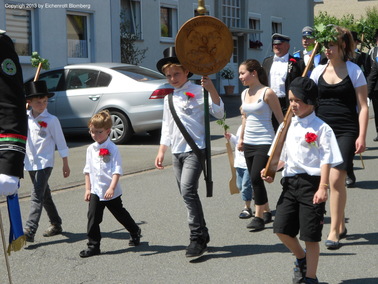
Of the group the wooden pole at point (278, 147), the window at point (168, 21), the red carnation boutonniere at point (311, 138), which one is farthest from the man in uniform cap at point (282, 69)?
the window at point (168, 21)

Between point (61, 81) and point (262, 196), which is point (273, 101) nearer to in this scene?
point (262, 196)

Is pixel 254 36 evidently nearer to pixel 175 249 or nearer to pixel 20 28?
pixel 20 28

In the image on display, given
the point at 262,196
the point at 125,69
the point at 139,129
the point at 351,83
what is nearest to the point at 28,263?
the point at 262,196

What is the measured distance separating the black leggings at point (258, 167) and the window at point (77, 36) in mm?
15030

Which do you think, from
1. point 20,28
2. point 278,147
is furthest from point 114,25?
point 278,147

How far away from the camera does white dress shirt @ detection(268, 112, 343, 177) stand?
516 centimetres

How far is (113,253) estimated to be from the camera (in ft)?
21.1

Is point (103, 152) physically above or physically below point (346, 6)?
below

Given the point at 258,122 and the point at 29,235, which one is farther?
the point at 258,122

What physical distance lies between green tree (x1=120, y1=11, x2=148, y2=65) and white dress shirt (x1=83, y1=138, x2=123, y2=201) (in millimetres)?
17522

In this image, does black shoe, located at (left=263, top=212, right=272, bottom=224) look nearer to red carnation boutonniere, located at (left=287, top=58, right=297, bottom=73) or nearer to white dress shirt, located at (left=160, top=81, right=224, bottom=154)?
white dress shirt, located at (left=160, top=81, right=224, bottom=154)

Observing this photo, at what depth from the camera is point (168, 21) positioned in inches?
1054

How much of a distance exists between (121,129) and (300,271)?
9215 millimetres

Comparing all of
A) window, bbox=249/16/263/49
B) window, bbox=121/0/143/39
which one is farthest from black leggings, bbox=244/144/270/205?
window, bbox=249/16/263/49
